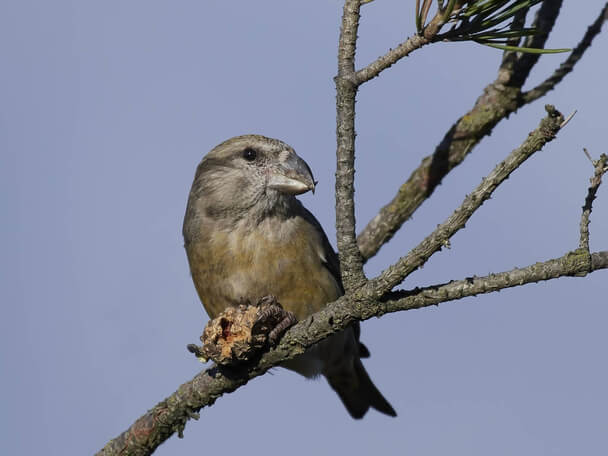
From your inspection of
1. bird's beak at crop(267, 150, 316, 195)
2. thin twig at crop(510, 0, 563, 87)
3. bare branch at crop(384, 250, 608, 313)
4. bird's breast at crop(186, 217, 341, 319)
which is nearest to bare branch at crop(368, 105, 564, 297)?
bare branch at crop(384, 250, 608, 313)

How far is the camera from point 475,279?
10.1ft

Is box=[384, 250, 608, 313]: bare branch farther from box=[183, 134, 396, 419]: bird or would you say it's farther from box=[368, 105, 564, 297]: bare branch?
box=[183, 134, 396, 419]: bird

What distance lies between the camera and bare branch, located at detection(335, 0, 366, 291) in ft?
10.9

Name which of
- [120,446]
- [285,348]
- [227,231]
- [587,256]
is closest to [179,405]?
[120,446]

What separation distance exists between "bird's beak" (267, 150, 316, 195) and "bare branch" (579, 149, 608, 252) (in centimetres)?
201

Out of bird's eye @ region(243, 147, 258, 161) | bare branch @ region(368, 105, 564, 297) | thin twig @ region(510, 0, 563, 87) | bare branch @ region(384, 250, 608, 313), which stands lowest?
bare branch @ region(384, 250, 608, 313)

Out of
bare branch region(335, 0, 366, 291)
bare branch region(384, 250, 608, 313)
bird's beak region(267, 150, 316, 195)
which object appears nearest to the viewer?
bare branch region(384, 250, 608, 313)

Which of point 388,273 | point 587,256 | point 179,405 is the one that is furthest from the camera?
point 179,405

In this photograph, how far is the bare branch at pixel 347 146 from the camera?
3334mm

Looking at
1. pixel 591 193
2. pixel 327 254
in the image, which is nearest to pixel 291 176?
pixel 327 254

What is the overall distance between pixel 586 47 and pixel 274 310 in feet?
9.43

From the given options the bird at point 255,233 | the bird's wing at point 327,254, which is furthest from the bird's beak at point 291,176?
the bird's wing at point 327,254

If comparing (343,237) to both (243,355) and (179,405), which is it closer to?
(243,355)

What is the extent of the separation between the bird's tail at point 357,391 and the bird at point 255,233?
148 cm
